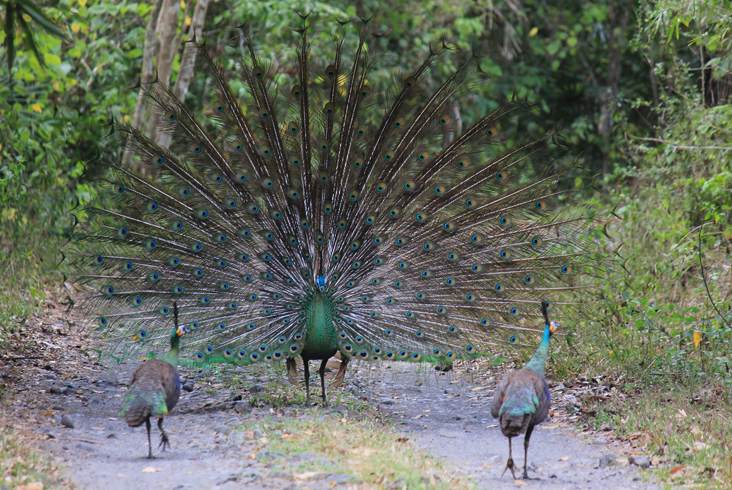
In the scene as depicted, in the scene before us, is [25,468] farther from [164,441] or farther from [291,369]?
[291,369]

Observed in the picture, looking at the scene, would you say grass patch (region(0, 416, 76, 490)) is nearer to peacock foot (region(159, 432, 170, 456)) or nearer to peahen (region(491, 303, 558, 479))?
peacock foot (region(159, 432, 170, 456))

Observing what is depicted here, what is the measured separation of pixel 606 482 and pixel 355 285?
113 inches

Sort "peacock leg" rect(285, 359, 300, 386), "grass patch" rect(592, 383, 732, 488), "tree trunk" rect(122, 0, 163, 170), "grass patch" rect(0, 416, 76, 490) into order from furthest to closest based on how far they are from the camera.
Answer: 1. "tree trunk" rect(122, 0, 163, 170)
2. "peacock leg" rect(285, 359, 300, 386)
3. "grass patch" rect(592, 383, 732, 488)
4. "grass patch" rect(0, 416, 76, 490)

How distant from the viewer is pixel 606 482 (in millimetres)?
5012

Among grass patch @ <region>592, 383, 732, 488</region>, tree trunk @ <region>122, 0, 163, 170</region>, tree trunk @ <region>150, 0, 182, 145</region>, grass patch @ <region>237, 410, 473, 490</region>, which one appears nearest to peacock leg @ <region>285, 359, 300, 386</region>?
grass patch @ <region>237, 410, 473, 490</region>

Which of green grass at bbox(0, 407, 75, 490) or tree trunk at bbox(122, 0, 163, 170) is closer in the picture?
green grass at bbox(0, 407, 75, 490)

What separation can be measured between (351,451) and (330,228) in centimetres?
241

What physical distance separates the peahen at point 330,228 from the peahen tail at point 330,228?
0.04 feet

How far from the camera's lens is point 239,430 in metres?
5.88

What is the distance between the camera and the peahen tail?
262 inches

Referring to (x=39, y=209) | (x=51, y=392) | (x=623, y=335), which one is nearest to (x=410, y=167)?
(x=623, y=335)

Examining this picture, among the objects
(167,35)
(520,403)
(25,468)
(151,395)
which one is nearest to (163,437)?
(151,395)

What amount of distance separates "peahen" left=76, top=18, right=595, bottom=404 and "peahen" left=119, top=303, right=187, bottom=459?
1.06 m

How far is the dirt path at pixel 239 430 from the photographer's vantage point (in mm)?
4727
